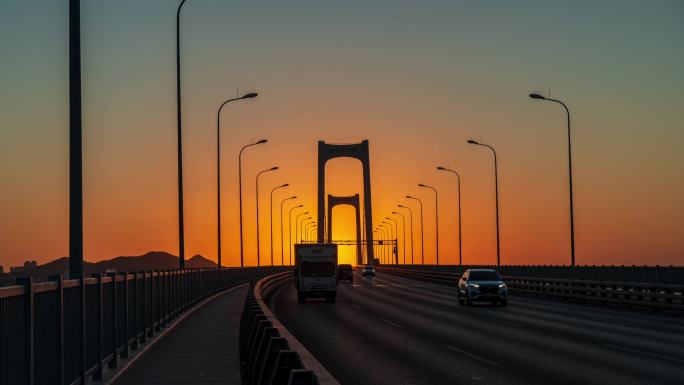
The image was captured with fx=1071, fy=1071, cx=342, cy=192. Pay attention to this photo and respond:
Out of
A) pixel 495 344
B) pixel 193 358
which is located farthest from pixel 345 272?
pixel 193 358

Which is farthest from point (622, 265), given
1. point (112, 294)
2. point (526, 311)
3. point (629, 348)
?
point (112, 294)

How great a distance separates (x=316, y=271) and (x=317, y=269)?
294mm

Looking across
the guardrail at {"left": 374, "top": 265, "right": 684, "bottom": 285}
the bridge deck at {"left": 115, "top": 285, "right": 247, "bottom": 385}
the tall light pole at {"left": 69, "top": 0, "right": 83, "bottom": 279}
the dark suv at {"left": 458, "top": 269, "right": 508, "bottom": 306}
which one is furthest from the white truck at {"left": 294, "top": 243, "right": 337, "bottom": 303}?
the tall light pole at {"left": 69, "top": 0, "right": 83, "bottom": 279}

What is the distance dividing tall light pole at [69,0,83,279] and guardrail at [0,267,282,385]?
62cm

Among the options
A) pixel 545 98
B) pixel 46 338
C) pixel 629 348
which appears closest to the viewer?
pixel 46 338

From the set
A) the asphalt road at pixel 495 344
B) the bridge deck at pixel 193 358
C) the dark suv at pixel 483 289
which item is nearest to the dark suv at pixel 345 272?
the dark suv at pixel 483 289

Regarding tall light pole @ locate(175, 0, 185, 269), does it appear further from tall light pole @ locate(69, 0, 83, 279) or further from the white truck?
tall light pole @ locate(69, 0, 83, 279)

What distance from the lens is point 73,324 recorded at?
1238cm

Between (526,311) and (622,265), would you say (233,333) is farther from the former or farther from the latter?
(622,265)

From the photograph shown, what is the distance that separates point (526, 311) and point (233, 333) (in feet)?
48.3

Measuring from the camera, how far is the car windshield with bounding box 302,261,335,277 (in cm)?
5053

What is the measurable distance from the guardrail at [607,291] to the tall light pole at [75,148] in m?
22.3

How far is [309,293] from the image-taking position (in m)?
49.5

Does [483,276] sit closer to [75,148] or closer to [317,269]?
[317,269]
